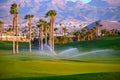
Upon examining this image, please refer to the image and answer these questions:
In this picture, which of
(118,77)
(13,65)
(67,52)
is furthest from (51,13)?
(118,77)

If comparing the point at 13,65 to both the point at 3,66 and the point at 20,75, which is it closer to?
the point at 3,66

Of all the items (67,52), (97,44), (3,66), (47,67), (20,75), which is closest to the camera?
(20,75)

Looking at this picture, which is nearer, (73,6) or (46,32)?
(73,6)

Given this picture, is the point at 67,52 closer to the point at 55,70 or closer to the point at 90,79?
the point at 55,70

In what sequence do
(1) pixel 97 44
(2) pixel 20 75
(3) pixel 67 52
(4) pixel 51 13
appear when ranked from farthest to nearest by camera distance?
(4) pixel 51 13
(1) pixel 97 44
(3) pixel 67 52
(2) pixel 20 75

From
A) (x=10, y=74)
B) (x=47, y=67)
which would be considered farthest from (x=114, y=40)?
(x=10, y=74)

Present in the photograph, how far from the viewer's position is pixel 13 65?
49.2 ft

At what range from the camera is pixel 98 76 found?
11086 millimetres

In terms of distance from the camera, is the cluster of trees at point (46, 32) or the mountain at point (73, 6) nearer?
the mountain at point (73, 6)

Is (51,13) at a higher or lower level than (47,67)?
higher

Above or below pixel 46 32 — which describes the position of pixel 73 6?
above

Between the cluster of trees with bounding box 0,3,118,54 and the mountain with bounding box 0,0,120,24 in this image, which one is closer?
the mountain with bounding box 0,0,120,24

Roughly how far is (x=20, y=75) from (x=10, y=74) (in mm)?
434

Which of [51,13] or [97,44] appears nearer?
[97,44]
